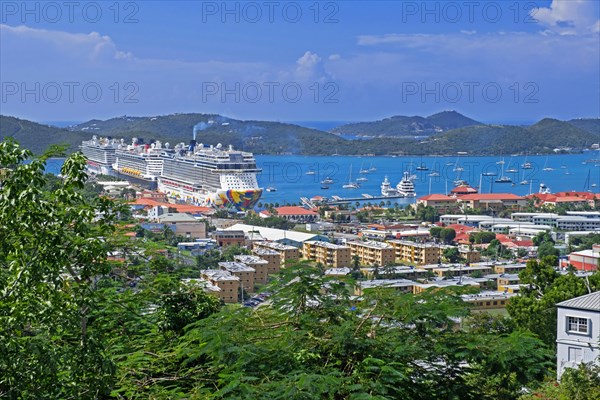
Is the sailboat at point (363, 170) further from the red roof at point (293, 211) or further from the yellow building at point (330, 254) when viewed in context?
the yellow building at point (330, 254)

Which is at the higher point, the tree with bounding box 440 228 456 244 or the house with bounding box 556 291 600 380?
the house with bounding box 556 291 600 380

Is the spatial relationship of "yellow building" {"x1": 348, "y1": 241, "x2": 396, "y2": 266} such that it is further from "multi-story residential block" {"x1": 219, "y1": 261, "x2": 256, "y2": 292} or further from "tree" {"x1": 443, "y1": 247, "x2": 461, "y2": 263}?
"multi-story residential block" {"x1": 219, "y1": 261, "x2": 256, "y2": 292}

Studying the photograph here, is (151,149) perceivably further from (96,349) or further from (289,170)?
(96,349)

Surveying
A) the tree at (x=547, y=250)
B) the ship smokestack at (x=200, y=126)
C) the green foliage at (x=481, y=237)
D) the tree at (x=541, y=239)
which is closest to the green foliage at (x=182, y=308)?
the tree at (x=547, y=250)

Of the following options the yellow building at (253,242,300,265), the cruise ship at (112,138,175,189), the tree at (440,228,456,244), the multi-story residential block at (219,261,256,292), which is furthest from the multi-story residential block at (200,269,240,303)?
the cruise ship at (112,138,175,189)

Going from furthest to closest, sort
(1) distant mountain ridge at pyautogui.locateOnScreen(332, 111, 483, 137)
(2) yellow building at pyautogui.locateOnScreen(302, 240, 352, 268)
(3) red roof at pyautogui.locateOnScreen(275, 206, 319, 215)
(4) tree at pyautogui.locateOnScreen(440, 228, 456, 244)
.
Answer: (1) distant mountain ridge at pyautogui.locateOnScreen(332, 111, 483, 137) < (3) red roof at pyautogui.locateOnScreen(275, 206, 319, 215) < (4) tree at pyautogui.locateOnScreen(440, 228, 456, 244) < (2) yellow building at pyautogui.locateOnScreen(302, 240, 352, 268)

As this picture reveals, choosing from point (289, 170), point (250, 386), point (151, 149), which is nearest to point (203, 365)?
point (250, 386)
